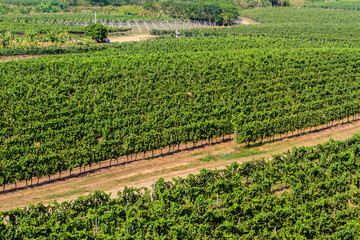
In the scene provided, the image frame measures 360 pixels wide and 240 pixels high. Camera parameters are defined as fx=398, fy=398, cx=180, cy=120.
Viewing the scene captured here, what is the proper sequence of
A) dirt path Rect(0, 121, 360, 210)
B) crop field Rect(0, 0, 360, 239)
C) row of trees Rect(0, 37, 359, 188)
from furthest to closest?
row of trees Rect(0, 37, 359, 188)
dirt path Rect(0, 121, 360, 210)
crop field Rect(0, 0, 360, 239)

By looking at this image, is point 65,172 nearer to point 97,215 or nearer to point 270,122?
point 97,215

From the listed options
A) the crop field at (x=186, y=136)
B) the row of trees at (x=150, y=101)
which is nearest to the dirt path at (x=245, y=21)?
the crop field at (x=186, y=136)

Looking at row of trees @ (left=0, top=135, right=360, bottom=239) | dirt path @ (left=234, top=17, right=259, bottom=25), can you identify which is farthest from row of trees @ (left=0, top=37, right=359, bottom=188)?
dirt path @ (left=234, top=17, right=259, bottom=25)

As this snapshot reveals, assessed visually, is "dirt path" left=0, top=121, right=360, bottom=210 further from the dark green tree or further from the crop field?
the dark green tree

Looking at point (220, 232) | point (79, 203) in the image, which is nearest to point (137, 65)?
point (79, 203)

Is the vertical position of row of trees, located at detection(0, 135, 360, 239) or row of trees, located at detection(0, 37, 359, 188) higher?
row of trees, located at detection(0, 37, 359, 188)

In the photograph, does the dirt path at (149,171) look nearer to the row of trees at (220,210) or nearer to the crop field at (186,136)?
the crop field at (186,136)

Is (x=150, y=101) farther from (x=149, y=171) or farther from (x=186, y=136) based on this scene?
(x=149, y=171)
